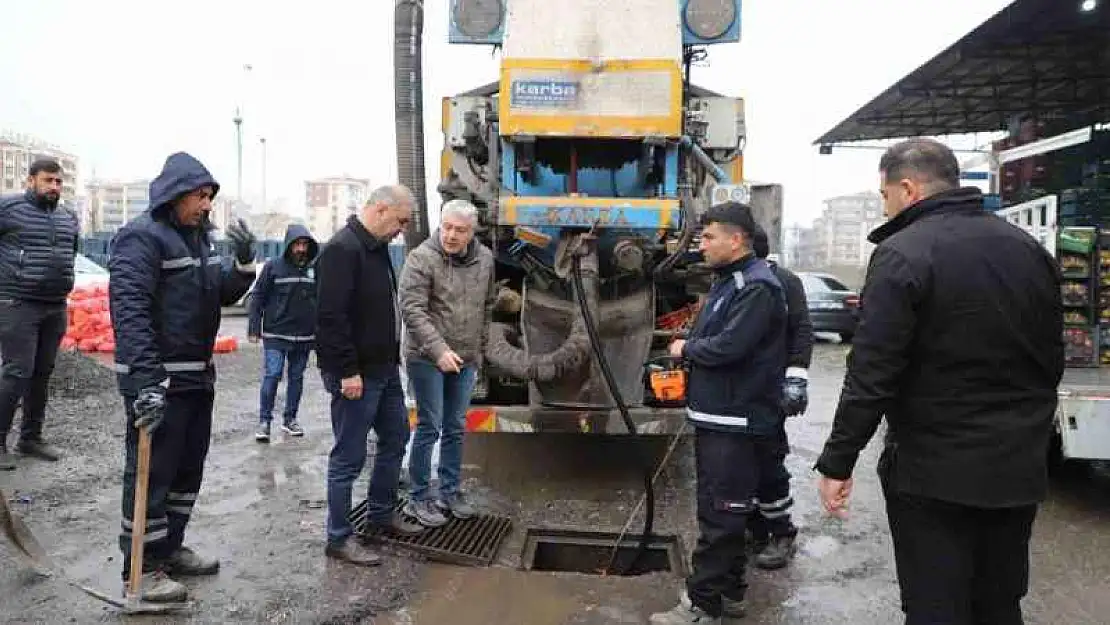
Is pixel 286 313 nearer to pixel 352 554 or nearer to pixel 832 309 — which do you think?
pixel 352 554

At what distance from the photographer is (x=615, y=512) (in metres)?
5.25

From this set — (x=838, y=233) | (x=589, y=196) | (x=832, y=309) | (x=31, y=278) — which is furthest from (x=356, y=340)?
(x=838, y=233)

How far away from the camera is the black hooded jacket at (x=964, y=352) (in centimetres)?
249

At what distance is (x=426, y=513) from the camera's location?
475cm

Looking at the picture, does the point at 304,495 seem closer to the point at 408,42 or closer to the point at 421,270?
the point at 421,270

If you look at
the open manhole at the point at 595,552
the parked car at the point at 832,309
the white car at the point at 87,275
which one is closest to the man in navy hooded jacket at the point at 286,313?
the open manhole at the point at 595,552

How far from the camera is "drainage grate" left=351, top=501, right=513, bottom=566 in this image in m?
4.33

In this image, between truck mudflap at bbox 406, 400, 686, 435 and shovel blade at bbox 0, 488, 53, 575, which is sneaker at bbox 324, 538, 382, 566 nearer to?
truck mudflap at bbox 406, 400, 686, 435

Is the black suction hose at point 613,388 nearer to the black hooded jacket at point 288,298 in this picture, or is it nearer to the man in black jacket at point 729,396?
the man in black jacket at point 729,396

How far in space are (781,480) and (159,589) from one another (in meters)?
3.03

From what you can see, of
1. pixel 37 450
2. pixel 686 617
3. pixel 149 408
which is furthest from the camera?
pixel 37 450

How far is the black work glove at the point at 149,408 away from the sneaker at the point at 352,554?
1185 mm

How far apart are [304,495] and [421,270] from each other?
72.1 inches

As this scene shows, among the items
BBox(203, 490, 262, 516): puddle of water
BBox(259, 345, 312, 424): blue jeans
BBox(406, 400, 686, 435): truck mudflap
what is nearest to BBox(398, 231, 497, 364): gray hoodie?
BBox(406, 400, 686, 435): truck mudflap
